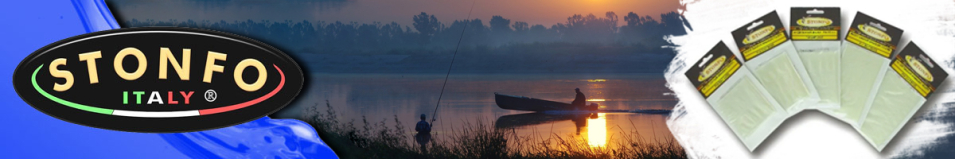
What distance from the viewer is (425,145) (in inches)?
331

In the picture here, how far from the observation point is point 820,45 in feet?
17.5

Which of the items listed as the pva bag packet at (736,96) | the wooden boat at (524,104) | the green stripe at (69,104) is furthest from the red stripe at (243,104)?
the wooden boat at (524,104)

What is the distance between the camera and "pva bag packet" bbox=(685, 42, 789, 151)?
5.07 metres

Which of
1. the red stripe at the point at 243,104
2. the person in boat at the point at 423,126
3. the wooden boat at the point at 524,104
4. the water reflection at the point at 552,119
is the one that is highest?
the red stripe at the point at 243,104

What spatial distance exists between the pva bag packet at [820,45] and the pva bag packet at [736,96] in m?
0.32

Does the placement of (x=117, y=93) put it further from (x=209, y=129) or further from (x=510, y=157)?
(x=510, y=157)

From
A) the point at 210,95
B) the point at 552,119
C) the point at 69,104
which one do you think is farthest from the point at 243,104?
the point at 552,119

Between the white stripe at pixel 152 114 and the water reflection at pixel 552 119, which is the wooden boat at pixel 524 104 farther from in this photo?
the white stripe at pixel 152 114

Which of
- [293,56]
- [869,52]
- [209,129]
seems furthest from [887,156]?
[209,129]

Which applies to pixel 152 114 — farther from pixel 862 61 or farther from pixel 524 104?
pixel 524 104

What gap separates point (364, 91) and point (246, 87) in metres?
28.2

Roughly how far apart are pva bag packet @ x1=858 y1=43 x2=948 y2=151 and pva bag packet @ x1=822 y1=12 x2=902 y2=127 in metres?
0.05

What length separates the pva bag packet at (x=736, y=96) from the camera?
507 cm

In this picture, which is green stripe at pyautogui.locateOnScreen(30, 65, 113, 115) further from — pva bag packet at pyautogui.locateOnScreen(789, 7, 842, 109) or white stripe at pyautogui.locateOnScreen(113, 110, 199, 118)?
pva bag packet at pyautogui.locateOnScreen(789, 7, 842, 109)
